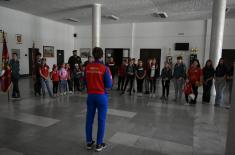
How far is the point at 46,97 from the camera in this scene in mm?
6898

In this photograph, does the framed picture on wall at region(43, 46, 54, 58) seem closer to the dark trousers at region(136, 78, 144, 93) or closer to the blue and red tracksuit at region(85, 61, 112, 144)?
the dark trousers at region(136, 78, 144, 93)

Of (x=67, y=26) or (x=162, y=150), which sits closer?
(x=162, y=150)

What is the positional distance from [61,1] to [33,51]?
4953 mm

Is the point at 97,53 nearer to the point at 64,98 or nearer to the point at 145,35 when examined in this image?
the point at 64,98

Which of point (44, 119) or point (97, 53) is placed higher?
point (97, 53)

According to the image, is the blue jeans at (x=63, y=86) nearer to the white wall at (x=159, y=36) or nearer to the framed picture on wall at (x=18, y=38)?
the framed picture on wall at (x=18, y=38)

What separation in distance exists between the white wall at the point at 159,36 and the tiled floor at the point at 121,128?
8.36 meters

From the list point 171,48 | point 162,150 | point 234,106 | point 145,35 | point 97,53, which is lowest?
point 162,150

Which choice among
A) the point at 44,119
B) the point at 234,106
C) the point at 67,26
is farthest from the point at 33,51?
the point at 234,106

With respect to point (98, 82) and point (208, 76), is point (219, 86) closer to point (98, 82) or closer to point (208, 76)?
point (208, 76)

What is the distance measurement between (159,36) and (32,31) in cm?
920

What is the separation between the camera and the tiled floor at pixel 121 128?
3178 mm

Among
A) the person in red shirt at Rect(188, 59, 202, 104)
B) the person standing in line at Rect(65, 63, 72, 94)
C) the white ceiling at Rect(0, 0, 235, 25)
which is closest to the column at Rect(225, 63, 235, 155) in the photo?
the person in red shirt at Rect(188, 59, 202, 104)

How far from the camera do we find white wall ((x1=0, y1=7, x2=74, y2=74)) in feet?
36.3
